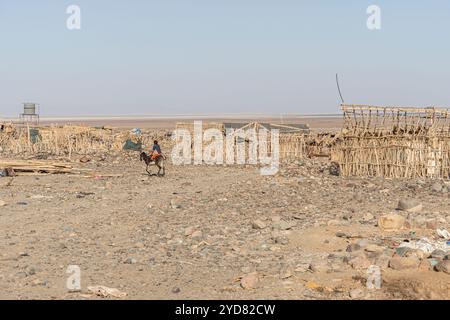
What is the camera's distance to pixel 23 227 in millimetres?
12203

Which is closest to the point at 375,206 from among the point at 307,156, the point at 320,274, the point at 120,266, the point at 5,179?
the point at 320,274

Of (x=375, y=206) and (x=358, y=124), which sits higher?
(x=358, y=124)

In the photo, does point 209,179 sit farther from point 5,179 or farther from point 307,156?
point 307,156

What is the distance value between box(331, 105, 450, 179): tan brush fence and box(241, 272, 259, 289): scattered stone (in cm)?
1497

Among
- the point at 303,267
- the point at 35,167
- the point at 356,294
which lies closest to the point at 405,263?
the point at 356,294

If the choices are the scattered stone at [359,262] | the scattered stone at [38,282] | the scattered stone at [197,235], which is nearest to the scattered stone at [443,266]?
the scattered stone at [359,262]

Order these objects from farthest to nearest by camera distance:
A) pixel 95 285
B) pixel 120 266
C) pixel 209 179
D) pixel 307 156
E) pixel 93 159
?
pixel 307 156 → pixel 93 159 → pixel 209 179 → pixel 120 266 → pixel 95 285

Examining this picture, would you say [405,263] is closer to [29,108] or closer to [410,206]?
[410,206]

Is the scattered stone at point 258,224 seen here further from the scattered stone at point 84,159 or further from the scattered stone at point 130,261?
the scattered stone at point 84,159

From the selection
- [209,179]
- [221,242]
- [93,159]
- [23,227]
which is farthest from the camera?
[93,159]

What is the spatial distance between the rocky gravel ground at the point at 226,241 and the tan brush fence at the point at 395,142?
104 inches

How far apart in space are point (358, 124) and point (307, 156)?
12.3m

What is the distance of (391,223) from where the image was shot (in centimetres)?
1145

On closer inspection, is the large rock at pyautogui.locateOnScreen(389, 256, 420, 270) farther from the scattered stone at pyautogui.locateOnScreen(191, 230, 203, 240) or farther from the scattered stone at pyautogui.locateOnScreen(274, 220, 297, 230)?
the scattered stone at pyautogui.locateOnScreen(191, 230, 203, 240)
